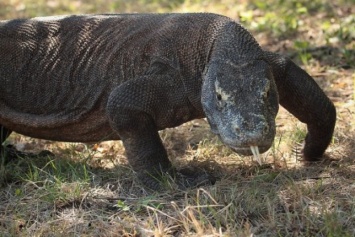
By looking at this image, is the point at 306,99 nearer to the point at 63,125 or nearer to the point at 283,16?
the point at 63,125

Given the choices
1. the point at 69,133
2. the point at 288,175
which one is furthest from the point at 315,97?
the point at 69,133

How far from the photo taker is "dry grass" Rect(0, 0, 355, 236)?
11.4 feet

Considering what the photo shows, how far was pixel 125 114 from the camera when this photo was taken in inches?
161

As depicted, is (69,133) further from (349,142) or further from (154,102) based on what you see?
(349,142)

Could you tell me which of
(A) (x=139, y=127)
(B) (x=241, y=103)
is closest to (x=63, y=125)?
(A) (x=139, y=127)

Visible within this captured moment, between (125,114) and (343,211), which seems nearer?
(343,211)

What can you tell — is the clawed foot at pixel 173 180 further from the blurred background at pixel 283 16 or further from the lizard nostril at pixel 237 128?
the blurred background at pixel 283 16

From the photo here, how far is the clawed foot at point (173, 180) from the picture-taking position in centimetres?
411

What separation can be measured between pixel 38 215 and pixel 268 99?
1447 mm

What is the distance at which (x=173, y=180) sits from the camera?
13.5 feet

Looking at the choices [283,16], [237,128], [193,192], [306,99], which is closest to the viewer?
[237,128]

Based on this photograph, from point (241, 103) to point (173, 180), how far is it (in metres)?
0.79

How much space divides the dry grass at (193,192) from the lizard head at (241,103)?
1.24ft

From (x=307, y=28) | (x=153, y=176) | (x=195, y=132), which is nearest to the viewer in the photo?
(x=153, y=176)
